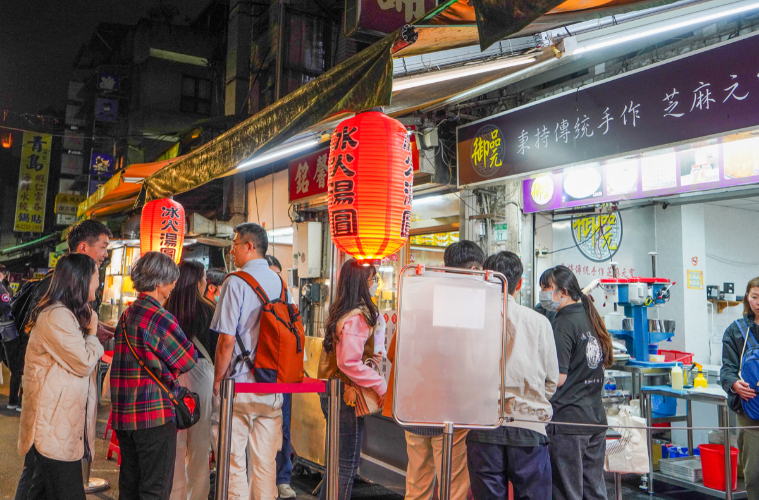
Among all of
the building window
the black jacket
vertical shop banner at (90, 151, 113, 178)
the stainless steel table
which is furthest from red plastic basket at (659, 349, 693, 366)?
vertical shop banner at (90, 151, 113, 178)

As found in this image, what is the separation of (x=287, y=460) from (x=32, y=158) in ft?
76.8

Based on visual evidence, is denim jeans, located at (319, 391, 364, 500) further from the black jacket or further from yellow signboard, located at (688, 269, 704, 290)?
yellow signboard, located at (688, 269, 704, 290)

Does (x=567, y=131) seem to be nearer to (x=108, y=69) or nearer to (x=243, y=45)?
(x=243, y=45)

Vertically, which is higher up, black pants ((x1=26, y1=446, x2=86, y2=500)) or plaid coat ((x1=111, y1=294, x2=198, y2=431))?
plaid coat ((x1=111, y1=294, x2=198, y2=431))

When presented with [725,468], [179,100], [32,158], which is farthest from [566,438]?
[32,158]

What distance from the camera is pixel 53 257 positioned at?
27.9m

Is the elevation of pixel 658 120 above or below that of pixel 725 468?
above

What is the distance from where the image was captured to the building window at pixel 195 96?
24.2 m

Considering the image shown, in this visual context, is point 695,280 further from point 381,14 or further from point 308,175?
point 381,14

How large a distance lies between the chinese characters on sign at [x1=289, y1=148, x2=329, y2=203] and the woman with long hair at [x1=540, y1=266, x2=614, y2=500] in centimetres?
579

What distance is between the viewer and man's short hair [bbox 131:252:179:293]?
3.96 meters

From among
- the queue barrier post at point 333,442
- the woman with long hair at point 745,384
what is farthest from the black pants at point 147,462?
the woman with long hair at point 745,384

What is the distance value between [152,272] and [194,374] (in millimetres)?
1549

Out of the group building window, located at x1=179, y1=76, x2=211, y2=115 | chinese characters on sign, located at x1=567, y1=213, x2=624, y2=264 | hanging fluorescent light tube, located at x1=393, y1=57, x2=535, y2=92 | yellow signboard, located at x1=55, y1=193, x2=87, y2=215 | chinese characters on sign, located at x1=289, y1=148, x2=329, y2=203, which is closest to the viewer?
hanging fluorescent light tube, located at x1=393, y1=57, x2=535, y2=92
